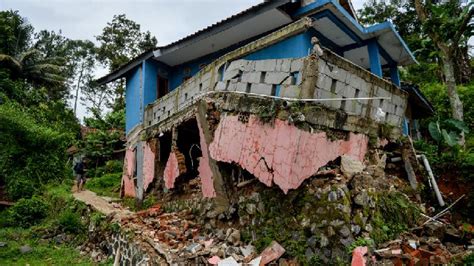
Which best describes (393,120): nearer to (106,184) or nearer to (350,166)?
(350,166)

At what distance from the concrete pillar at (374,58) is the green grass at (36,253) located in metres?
9.90

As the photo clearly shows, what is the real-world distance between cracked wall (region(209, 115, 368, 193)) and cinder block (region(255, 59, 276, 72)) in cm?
94

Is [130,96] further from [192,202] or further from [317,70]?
[317,70]

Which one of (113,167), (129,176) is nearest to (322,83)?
(129,176)

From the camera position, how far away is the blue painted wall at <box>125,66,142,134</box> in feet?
45.1

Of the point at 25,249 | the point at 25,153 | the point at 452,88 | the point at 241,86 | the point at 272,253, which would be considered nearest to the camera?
the point at 272,253

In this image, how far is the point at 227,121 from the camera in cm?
732

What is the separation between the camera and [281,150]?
235 inches

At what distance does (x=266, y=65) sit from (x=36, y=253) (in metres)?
9.04

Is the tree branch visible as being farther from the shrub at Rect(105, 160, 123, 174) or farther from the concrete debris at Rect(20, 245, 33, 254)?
the shrub at Rect(105, 160, 123, 174)

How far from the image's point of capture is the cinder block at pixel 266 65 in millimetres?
6590

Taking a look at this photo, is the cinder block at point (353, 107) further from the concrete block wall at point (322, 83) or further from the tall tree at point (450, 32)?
the tall tree at point (450, 32)

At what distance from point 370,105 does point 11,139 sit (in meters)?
17.4

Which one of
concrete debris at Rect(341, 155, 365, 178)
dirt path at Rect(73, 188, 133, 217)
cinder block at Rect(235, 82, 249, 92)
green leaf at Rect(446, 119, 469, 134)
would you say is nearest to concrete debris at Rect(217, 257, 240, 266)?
concrete debris at Rect(341, 155, 365, 178)
